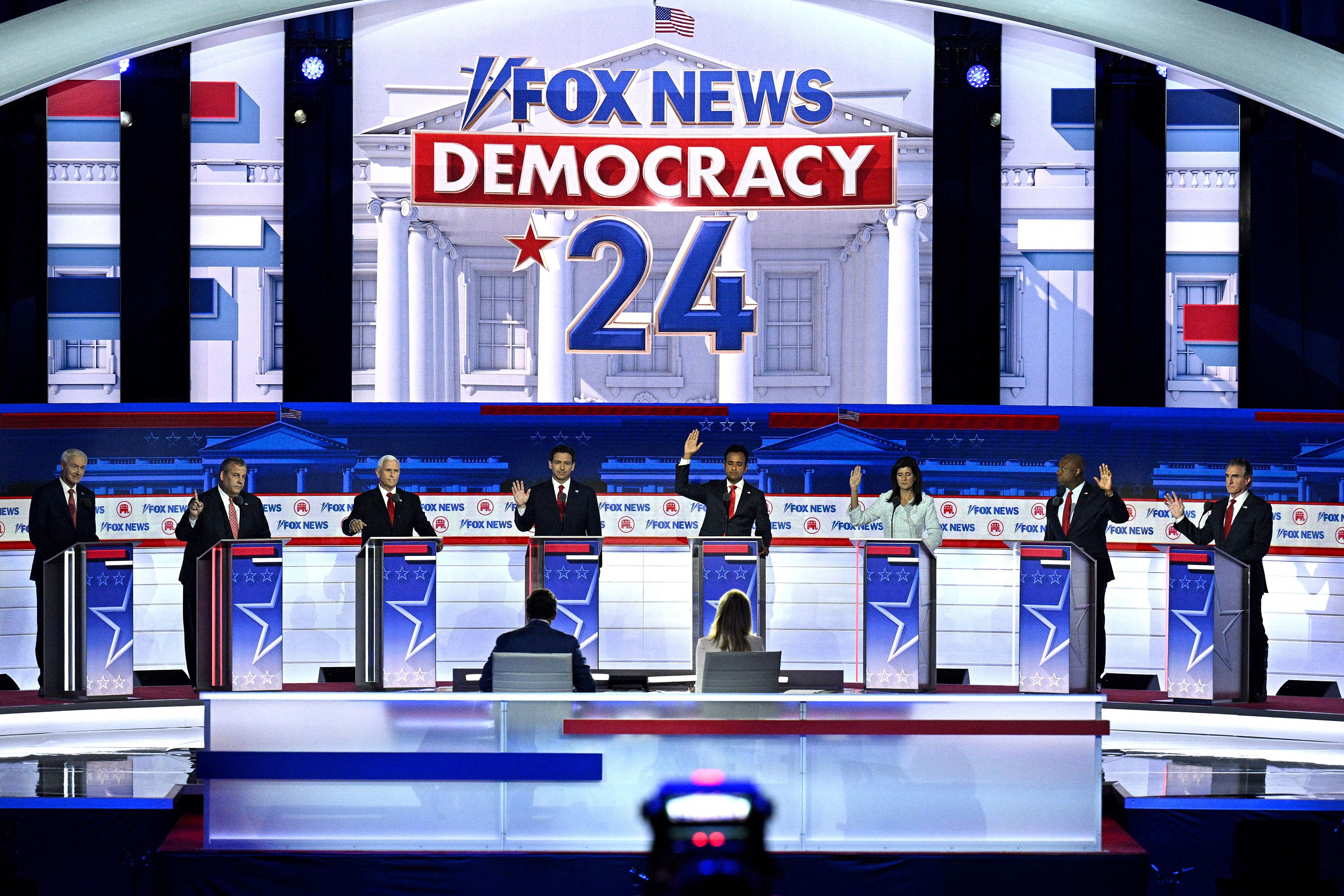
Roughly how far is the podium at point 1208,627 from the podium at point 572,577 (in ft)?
10.3

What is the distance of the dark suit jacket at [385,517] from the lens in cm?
772

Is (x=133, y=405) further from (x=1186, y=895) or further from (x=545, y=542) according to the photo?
(x=1186, y=895)

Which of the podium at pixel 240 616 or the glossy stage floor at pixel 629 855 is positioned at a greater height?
the podium at pixel 240 616

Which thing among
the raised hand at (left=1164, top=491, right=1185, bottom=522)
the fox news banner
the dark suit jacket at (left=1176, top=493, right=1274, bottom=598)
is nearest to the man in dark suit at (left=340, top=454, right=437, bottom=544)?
the fox news banner

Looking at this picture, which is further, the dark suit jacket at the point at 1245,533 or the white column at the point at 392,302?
the white column at the point at 392,302

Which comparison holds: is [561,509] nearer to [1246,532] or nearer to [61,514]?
[61,514]

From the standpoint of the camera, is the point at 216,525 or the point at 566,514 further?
the point at 566,514

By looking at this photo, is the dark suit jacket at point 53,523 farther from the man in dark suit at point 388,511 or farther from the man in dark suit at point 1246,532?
the man in dark suit at point 1246,532

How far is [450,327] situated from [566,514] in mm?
2355

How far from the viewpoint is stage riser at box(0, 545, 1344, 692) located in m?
8.61

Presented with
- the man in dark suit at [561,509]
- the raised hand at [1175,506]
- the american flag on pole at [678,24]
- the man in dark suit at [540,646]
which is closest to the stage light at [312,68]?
the american flag on pole at [678,24]

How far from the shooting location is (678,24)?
9500 millimetres

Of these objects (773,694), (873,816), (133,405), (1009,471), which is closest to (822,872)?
(873,816)

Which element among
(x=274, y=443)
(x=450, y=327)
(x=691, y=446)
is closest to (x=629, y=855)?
(x=691, y=446)
